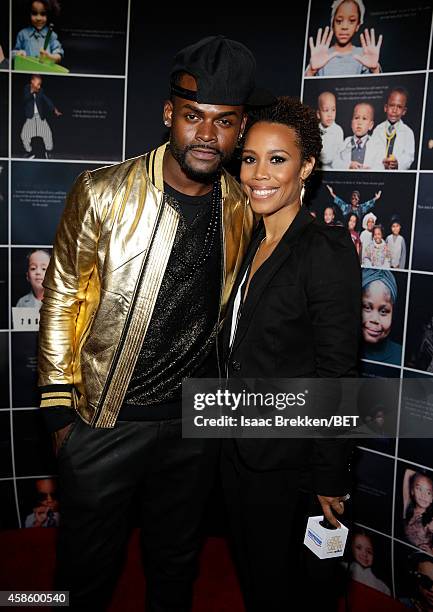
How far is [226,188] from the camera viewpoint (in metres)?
2.18

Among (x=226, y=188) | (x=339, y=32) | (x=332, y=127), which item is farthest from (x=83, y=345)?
(x=339, y=32)

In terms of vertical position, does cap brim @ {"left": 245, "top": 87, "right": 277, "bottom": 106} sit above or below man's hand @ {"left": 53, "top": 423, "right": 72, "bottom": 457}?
above

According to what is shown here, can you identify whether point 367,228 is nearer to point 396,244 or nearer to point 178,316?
point 396,244

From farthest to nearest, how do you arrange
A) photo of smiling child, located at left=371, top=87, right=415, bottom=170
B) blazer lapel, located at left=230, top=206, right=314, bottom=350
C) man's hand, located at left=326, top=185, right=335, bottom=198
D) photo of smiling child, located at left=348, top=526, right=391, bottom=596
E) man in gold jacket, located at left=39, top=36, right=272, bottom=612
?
photo of smiling child, located at left=348, top=526, right=391, bottom=596
man's hand, located at left=326, top=185, right=335, bottom=198
photo of smiling child, located at left=371, top=87, right=415, bottom=170
man in gold jacket, located at left=39, top=36, right=272, bottom=612
blazer lapel, located at left=230, top=206, right=314, bottom=350

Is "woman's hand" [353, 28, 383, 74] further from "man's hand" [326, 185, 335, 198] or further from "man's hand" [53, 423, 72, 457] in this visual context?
"man's hand" [53, 423, 72, 457]

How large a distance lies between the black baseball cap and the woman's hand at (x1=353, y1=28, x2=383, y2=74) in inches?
35.4

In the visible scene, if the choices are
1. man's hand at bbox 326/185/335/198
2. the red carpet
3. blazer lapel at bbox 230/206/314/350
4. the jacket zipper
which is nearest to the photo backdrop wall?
man's hand at bbox 326/185/335/198

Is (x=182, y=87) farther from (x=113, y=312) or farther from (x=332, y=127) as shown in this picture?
(x=332, y=127)

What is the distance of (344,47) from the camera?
2625 millimetres

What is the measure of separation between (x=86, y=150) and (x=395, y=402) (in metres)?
1.93

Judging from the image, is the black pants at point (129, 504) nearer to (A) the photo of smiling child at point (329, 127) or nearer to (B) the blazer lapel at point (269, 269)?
(B) the blazer lapel at point (269, 269)

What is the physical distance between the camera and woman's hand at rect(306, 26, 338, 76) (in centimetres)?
264

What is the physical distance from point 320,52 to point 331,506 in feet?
6.56

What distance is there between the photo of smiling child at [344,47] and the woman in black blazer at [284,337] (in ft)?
2.74
